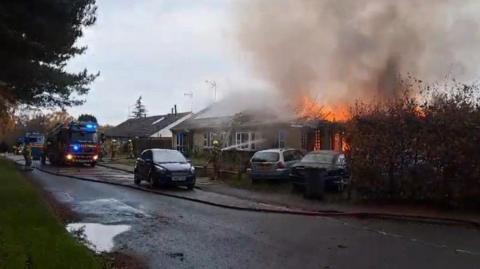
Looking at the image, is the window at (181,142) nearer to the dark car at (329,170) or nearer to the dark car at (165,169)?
the dark car at (165,169)

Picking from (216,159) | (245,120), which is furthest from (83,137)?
(216,159)

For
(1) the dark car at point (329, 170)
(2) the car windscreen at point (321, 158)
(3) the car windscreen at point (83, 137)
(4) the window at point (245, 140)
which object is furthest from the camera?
(3) the car windscreen at point (83, 137)

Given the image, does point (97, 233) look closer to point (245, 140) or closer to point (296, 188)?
point (296, 188)

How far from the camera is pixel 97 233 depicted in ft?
34.2

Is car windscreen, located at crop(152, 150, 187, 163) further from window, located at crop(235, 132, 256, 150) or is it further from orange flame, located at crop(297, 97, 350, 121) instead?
window, located at crop(235, 132, 256, 150)

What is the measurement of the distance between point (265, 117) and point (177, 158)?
11.6m

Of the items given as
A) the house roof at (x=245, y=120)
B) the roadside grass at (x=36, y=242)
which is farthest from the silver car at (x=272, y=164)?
the roadside grass at (x=36, y=242)

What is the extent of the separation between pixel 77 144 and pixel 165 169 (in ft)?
56.3

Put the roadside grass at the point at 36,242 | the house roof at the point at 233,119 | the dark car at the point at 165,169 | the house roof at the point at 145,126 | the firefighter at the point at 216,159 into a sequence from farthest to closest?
the house roof at the point at 145,126, the house roof at the point at 233,119, the firefighter at the point at 216,159, the dark car at the point at 165,169, the roadside grass at the point at 36,242

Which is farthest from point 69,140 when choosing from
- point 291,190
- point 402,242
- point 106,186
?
point 402,242

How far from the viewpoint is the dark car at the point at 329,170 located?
1733cm

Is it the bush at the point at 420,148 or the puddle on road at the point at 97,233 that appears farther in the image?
the bush at the point at 420,148

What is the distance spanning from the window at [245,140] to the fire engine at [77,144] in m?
9.35

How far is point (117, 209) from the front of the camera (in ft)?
45.5
